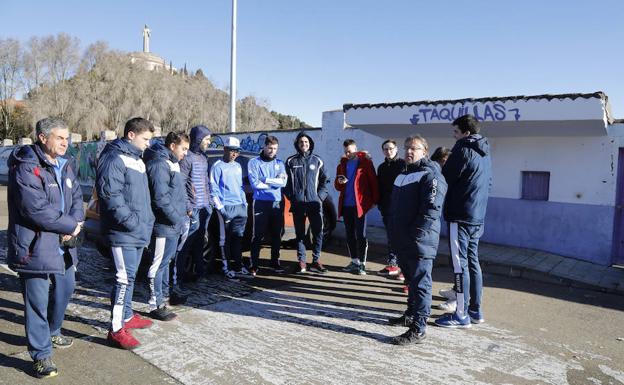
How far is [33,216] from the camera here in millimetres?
3205

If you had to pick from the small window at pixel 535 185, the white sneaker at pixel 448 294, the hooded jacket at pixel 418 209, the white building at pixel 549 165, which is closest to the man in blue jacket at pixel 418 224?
the hooded jacket at pixel 418 209

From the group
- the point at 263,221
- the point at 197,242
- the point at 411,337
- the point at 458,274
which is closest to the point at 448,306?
the point at 458,274

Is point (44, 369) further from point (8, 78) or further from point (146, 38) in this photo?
point (146, 38)

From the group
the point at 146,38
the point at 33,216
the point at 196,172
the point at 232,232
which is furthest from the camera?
the point at 146,38

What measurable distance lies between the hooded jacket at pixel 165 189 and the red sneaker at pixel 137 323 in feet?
2.61

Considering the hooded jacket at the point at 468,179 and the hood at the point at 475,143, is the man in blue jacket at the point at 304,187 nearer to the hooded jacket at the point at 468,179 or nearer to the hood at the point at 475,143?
the hooded jacket at the point at 468,179

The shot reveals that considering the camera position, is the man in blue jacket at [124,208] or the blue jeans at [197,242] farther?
the blue jeans at [197,242]

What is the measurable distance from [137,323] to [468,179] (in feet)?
11.3

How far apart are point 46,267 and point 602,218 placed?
26.4 feet

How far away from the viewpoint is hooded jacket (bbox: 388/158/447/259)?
4.11 meters

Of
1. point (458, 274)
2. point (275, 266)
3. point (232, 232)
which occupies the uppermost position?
point (232, 232)

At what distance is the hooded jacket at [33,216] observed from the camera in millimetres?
3207

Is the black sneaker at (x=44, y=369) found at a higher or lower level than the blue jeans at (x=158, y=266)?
lower

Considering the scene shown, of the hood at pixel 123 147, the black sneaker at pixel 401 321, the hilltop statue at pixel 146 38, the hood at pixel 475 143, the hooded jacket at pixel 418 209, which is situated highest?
the hilltop statue at pixel 146 38
